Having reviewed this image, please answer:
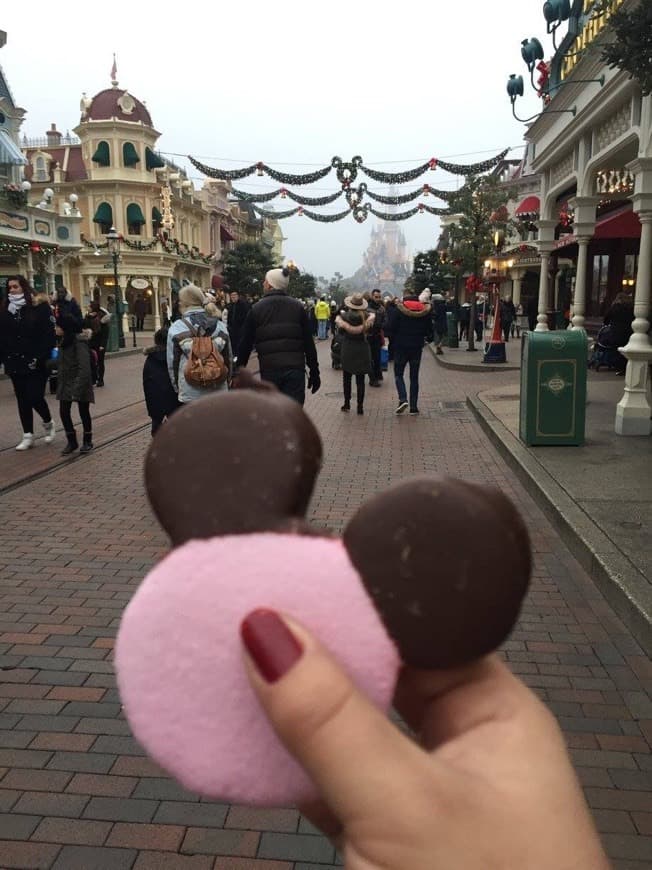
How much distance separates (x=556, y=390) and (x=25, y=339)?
19.0 ft

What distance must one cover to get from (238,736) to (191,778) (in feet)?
0.30

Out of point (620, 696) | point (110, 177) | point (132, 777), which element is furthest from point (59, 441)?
point (110, 177)

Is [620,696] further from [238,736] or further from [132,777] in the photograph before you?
[238,736]

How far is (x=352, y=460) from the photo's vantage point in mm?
7926

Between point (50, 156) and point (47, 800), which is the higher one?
point (50, 156)

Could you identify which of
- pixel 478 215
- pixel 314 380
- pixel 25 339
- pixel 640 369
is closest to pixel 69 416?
pixel 25 339

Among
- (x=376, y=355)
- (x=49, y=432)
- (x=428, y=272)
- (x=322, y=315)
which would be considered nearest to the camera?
(x=49, y=432)

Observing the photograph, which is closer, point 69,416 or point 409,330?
point 69,416

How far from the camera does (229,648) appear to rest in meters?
0.87

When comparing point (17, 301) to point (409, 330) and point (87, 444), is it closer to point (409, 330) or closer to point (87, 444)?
point (87, 444)

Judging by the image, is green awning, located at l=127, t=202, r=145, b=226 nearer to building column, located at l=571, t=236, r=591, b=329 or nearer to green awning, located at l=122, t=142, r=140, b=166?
green awning, located at l=122, t=142, r=140, b=166

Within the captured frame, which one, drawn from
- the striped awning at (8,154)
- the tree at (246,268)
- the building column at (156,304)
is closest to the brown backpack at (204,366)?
the striped awning at (8,154)

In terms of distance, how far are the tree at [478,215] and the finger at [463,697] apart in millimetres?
22675

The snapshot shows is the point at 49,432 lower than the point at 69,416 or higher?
lower
